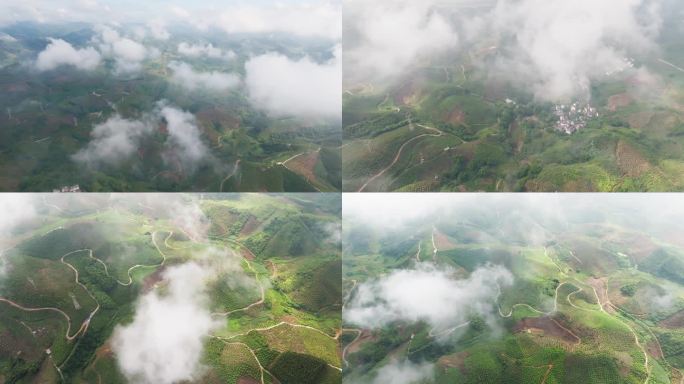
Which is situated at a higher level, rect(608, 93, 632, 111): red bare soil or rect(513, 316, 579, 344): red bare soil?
rect(608, 93, 632, 111): red bare soil

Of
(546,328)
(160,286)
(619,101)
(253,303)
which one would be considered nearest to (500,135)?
(619,101)

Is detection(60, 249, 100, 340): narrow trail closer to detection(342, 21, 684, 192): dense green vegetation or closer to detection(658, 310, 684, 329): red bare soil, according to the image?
detection(342, 21, 684, 192): dense green vegetation

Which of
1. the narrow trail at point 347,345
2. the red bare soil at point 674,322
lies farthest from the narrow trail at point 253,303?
the red bare soil at point 674,322

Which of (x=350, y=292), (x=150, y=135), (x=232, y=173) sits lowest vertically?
(x=350, y=292)

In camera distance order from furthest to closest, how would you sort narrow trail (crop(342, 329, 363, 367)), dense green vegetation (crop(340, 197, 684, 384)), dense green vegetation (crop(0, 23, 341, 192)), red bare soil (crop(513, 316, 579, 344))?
dense green vegetation (crop(0, 23, 341, 192)), red bare soil (crop(513, 316, 579, 344)), narrow trail (crop(342, 329, 363, 367)), dense green vegetation (crop(340, 197, 684, 384))

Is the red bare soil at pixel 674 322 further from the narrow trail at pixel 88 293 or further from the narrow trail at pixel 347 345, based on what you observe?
the narrow trail at pixel 88 293

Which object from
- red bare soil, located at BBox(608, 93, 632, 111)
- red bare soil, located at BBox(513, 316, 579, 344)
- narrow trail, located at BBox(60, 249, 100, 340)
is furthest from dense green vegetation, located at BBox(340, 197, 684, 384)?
narrow trail, located at BBox(60, 249, 100, 340)

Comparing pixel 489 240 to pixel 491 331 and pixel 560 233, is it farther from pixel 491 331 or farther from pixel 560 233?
pixel 491 331

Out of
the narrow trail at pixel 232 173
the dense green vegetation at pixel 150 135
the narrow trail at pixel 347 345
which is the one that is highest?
the dense green vegetation at pixel 150 135

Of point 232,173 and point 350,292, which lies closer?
point 350,292

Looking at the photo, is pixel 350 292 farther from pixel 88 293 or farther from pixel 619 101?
pixel 619 101

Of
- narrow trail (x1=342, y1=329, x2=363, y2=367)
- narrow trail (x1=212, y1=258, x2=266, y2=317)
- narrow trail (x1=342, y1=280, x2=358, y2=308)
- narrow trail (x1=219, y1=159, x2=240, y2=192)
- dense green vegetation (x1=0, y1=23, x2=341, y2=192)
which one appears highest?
dense green vegetation (x1=0, y1=23, x2=341, y2=192)

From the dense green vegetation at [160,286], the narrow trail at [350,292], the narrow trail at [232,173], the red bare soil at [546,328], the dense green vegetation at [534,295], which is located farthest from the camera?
the narrow trail at [232,173]
